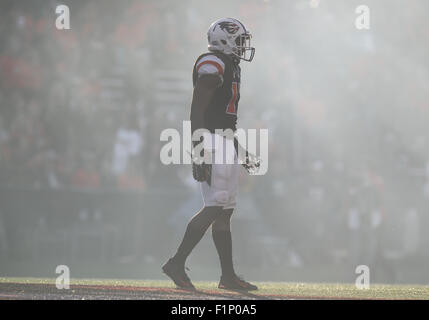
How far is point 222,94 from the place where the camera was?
214 inches

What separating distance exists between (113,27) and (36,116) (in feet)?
7.34

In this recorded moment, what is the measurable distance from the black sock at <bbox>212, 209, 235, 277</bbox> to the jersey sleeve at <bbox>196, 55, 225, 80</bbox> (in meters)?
1.01

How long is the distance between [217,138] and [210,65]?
514 millimetres

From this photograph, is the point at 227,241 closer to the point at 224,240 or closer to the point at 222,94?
the point at 224,240

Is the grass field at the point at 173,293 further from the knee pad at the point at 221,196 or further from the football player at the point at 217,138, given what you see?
the knee pad at the point at 221,196

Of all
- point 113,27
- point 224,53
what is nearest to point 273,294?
point 224,53

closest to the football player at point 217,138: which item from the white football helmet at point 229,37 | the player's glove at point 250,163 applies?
the white football helmet at point 229,37

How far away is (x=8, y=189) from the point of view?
40.7 ft

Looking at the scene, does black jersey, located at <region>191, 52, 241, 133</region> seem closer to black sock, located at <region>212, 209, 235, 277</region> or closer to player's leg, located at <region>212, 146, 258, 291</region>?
player's leg, located at <region>212, 146, 258, 291</region>

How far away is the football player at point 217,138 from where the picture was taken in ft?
17.4

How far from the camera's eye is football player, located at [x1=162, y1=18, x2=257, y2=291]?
5301mm

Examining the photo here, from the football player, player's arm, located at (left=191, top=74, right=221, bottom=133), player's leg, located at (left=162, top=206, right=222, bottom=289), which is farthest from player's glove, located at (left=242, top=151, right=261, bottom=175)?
player's arm, located at (left=191, top=74, right=221, bottom=133)

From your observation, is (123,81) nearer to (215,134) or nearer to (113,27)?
(113,27)

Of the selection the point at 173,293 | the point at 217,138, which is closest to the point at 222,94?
the point at 217,138
